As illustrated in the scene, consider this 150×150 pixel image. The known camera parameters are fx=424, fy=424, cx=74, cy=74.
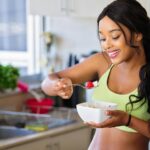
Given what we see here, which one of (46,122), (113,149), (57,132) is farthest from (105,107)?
(46,122)

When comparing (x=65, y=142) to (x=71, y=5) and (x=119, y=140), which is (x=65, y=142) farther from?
(x=119, y=140)

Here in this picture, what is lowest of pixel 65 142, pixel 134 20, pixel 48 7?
pixel 65 142

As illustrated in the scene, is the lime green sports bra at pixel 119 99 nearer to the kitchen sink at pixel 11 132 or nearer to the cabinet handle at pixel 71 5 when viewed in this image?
the kitchen sink at pixel 11 132

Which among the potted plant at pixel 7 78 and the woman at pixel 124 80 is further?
the potted plant at pixel 7 78

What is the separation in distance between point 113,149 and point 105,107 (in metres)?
0.21

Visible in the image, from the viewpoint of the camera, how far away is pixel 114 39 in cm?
145

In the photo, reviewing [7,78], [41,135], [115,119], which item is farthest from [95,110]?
[7,78]

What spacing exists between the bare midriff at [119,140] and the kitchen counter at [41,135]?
2.48 ft

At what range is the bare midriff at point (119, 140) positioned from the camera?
152cm

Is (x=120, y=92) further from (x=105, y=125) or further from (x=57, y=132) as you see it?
(x=57, y=132)

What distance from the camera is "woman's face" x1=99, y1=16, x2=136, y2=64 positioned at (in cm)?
145

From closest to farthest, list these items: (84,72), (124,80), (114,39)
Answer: (114,39) < (124,80) < (84,72)

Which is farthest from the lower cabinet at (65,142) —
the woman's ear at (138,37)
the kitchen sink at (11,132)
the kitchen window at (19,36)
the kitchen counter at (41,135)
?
the woman's ear at (138,37)

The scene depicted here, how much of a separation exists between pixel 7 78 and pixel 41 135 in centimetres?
65
